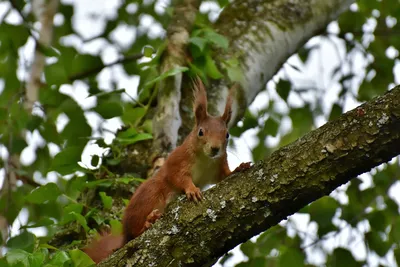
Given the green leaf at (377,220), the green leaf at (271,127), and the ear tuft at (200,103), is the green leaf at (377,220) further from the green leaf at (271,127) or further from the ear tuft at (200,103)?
the ear tuft at (200,103)

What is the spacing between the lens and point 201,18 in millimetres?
2908

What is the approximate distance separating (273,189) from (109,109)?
1.07m

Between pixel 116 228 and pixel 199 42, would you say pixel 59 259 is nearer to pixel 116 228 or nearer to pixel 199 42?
pixel 116 228

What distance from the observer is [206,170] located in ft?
7.61

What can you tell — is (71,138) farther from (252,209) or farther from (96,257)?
(252,209)

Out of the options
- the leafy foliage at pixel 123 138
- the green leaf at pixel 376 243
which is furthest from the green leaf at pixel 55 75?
the green leaf at pixel 376 243

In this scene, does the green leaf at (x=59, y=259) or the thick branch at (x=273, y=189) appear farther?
the green leaf at (x=59, y=259)

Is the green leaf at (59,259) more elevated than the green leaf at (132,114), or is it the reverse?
the green leaf at (59,259)

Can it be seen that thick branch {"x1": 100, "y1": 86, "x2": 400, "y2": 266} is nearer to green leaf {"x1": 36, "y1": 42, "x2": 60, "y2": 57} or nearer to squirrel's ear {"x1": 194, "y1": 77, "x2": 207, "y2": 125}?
squirrel's ear {"x1": 194, "y1": 77, "x2": 207, "y2": 125}

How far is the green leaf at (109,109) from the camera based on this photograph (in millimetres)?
2479

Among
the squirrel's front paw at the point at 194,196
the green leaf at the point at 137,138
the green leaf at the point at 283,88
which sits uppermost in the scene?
the squirrel's front paw at the point at 194,196

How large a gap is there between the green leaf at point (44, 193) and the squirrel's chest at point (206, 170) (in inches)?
18.3

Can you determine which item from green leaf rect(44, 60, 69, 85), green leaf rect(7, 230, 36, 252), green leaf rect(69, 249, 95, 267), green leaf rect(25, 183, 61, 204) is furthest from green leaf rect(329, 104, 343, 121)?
green leaf rect(69, 249, 95, 267)

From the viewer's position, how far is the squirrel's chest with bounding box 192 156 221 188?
2310 millimetres
